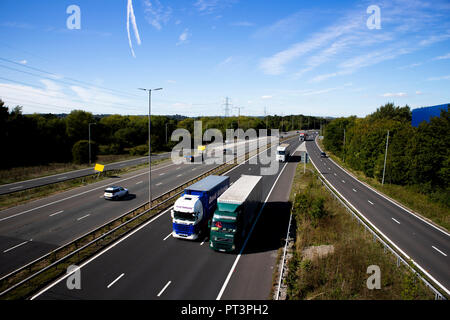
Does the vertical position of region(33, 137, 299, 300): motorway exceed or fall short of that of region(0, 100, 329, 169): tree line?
it falls short

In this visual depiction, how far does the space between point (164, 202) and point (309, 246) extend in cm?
1599

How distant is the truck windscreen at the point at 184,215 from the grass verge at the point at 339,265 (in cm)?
756

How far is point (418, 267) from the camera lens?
17031mm

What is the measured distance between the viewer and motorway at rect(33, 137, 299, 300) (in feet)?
44.0

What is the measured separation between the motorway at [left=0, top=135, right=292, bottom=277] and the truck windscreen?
27.5 ft

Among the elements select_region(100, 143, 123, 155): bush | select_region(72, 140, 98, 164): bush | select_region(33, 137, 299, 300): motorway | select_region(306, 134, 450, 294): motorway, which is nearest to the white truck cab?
select_region(33, 137, 299, 300): motorway

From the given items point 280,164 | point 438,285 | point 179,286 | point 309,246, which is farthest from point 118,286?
point 280,164

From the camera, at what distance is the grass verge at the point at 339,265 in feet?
45.0

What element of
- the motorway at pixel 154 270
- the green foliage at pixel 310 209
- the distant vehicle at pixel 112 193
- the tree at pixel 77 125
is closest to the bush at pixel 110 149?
the tree at pixel 77 125

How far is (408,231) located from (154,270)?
893 inches

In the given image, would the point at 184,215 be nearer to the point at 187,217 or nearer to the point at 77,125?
the point at 187,217

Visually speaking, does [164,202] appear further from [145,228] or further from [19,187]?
[19,187]

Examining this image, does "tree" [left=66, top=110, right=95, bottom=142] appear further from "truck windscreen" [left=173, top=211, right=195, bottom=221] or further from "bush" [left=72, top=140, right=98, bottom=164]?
"truck windscreen" [left=173, top=211, right=195, bottom=221]

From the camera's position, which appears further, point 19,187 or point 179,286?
point 19,187
